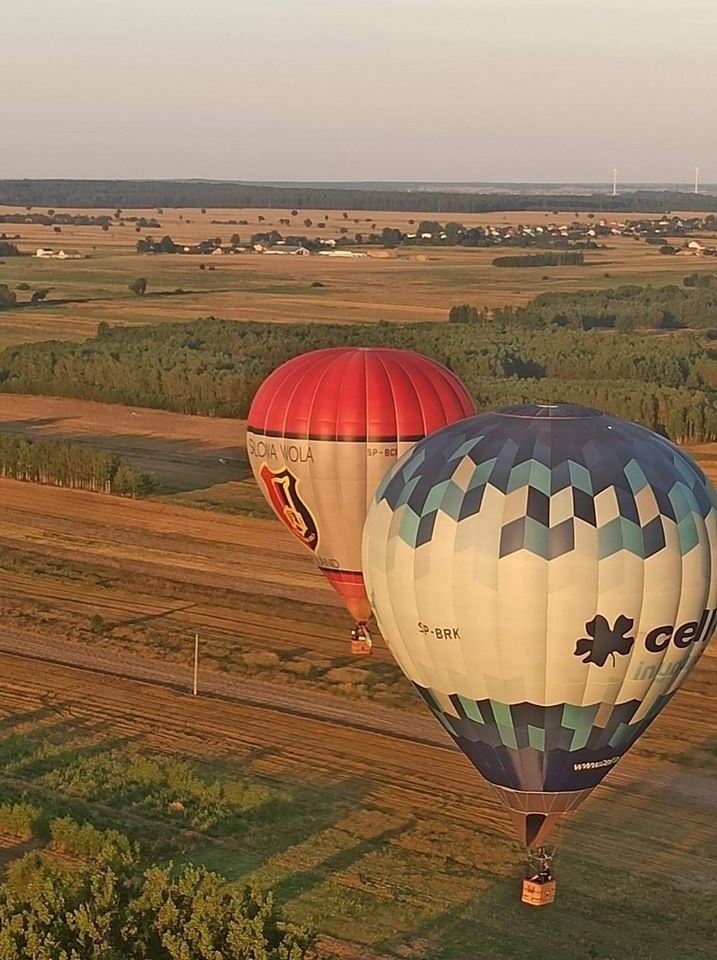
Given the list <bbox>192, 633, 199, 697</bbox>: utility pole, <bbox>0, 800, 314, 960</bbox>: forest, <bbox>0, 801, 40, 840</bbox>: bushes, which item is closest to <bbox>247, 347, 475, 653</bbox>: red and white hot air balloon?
<bbox>192, 633, 199, 697</bbox>: utility pole

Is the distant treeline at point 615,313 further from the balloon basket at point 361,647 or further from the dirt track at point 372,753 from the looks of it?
the dirt track at point 372,753

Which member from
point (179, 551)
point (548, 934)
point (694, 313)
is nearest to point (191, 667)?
point (179, 551)

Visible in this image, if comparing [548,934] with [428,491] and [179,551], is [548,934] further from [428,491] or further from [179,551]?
[179,551]

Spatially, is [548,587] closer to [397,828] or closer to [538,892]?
[538,892]

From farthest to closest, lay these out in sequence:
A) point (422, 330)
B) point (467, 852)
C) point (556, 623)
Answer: point (422, 330)
point (467, 852)
point (556, 623)

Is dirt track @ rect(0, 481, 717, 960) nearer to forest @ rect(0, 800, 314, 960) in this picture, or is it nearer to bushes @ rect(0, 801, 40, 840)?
forest @ rect(0, 800, 314, 960)

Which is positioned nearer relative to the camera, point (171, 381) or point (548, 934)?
point (548, 934)

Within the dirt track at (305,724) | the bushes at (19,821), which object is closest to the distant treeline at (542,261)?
the dirt track at (305,724)

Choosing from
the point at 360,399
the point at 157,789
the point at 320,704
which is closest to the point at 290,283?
the point at 360,399
